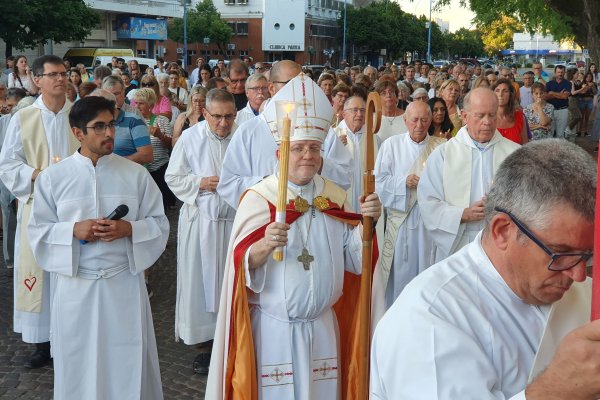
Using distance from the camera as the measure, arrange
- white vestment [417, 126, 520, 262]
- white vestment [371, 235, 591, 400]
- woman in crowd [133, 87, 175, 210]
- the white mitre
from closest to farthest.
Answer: white vestment [371, 235, 591, 400] → the white mitre → white vestment [417, 126, 520, 262] → woman in crowd [133, 87, 175, 210]

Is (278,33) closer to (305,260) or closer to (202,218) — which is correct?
(202,218)

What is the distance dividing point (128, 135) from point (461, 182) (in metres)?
2.82

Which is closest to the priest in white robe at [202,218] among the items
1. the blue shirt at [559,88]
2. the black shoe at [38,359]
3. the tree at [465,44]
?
the black shoe at [38,359]

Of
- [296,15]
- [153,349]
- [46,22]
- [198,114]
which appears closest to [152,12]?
[296,15]

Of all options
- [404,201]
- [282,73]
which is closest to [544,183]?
[404,201]

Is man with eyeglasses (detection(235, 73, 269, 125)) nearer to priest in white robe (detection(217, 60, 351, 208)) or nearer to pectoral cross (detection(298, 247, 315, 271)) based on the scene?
priest in white robe (detection(217, 60, 351, 208))

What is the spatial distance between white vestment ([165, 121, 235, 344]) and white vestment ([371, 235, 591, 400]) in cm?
414

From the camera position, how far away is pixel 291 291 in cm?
402

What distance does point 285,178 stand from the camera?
3.75 metres

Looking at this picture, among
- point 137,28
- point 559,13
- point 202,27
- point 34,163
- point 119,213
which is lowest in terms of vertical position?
point 119,213

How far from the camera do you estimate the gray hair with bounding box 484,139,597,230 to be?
209 cm

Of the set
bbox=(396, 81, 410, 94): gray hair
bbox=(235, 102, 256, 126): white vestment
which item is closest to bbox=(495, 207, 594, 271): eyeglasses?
bbox=(235, 102, 256, 126): white vestment

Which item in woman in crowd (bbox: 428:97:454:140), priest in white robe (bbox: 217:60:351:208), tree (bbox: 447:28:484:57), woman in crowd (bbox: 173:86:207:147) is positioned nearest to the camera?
priest in white robe (bbox: 217:60:351:208)

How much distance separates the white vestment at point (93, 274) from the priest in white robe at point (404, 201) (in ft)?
7.93
